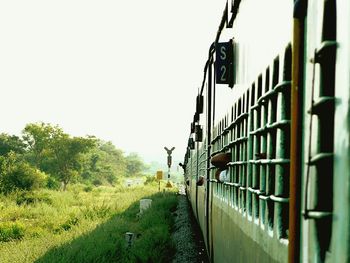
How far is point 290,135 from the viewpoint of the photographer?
2.19 metres

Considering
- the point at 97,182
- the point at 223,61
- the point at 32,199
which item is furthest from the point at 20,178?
the point at 97,182

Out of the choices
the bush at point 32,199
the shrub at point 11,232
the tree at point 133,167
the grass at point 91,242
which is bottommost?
the tree at point 133,167

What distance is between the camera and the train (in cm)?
140

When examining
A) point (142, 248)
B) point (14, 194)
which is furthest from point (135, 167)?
point (142, 248)

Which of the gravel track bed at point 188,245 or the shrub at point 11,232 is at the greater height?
the gravel track bed at point 188,245

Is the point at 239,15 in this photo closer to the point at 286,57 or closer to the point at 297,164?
the point at 286,57

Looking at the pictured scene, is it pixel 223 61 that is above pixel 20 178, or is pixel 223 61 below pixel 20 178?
above

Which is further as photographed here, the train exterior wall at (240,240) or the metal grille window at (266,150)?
the train exterior wall at (240,240)

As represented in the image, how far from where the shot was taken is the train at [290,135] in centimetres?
140

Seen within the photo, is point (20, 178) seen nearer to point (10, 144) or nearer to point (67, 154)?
point (67, 154)

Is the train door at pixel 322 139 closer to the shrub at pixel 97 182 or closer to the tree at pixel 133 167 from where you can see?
the shrub at pixel 97 182

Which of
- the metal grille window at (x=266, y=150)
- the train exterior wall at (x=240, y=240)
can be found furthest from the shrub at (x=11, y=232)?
the metal grille window at (x=266, y=150)

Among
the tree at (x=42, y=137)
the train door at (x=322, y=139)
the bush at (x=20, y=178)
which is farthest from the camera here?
the tree at (x=42, y=137)

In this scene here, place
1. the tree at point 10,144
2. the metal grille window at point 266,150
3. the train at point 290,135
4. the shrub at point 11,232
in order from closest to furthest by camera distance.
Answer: the train at point 290,135 → the metal grille window at point 266,150 → the shrub at point 11,232 → the tree at point 10,144
